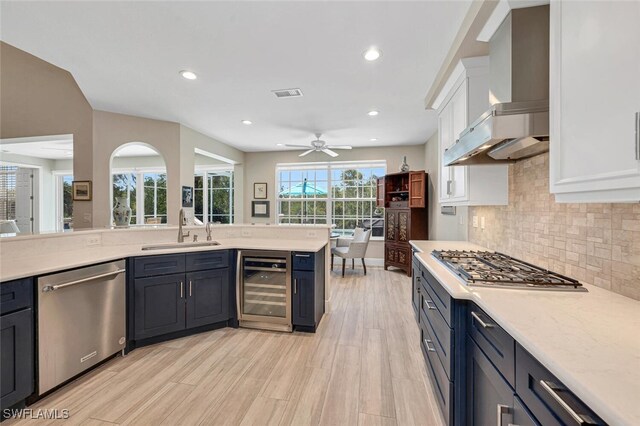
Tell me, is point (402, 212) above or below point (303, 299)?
above

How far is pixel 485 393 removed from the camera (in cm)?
121

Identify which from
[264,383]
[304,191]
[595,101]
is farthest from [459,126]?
[304,191]

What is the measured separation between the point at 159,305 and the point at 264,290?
1006 millimetres

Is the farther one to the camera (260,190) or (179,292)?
(260,190)

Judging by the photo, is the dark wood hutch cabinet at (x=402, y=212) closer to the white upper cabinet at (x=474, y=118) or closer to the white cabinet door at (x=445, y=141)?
the white cabinet door at (x=445, y=141)

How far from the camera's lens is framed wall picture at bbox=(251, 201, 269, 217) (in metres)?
6.94

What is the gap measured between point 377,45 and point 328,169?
435 cm

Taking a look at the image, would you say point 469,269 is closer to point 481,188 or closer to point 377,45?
point 481,188

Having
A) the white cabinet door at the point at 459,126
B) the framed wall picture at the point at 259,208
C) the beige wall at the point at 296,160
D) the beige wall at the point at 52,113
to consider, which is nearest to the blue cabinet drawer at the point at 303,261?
the white cabinet door at the point at 459,126

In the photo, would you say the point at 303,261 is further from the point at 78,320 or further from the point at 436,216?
the point at 436,216

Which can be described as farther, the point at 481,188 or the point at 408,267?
the point at 408,267

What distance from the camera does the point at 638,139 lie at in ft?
2.55

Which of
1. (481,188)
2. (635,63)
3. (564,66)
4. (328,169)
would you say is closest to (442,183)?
(481,188)

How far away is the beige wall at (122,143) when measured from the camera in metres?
4.02
